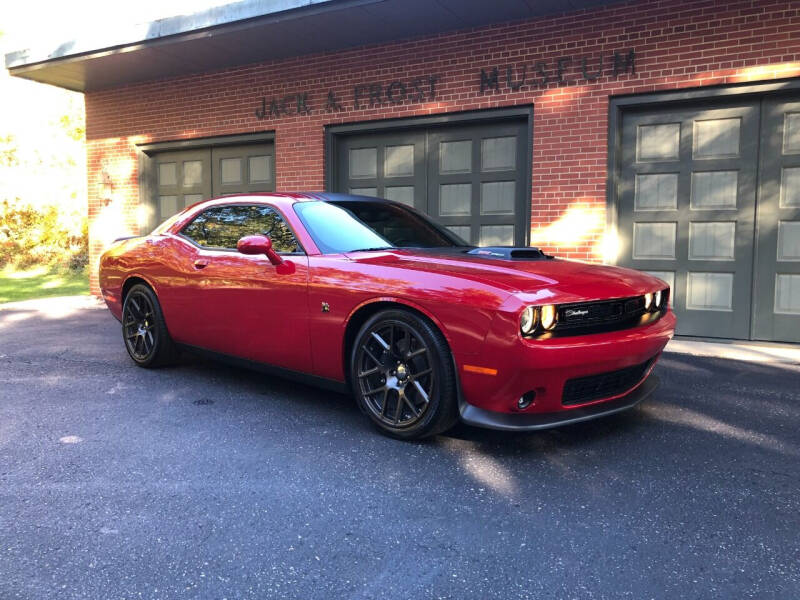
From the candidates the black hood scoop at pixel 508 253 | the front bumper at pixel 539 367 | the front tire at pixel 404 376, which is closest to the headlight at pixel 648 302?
the front bumper at pixel 539 367

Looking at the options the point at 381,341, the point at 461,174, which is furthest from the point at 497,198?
the point at 381,341

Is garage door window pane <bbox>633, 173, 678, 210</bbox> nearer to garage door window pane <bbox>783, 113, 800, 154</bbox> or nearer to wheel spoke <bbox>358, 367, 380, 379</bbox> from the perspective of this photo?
garage door window pane <bbox>783, 113, 800, 154</bbox>

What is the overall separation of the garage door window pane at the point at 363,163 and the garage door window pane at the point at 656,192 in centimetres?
350

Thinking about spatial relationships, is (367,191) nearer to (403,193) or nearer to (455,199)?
(403,193)

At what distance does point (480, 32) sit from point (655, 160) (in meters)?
2.59

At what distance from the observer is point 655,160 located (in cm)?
730

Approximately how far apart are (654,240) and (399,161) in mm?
3450

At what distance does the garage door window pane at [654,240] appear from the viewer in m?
7.32

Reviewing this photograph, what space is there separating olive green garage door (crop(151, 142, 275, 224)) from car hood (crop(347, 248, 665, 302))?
642cm

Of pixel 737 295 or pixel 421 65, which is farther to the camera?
pixel 421 65

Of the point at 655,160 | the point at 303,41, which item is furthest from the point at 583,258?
the point at 303,41

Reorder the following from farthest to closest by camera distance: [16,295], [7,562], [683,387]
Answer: [16,295] < [683,387] < [7,562]

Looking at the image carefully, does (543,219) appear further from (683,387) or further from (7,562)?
(7,562)

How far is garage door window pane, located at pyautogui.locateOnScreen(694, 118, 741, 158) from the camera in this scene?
6.90m
